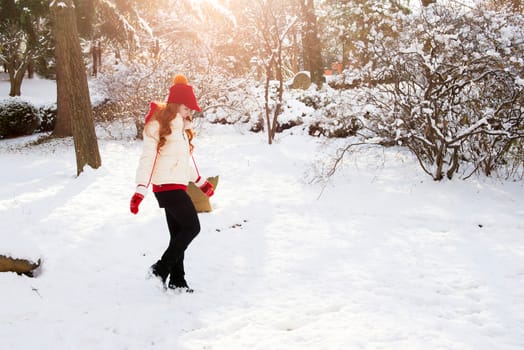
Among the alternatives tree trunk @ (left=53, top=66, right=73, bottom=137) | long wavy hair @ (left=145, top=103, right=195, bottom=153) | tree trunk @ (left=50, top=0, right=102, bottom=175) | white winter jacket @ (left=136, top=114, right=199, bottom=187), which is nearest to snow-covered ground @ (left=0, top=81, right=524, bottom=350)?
tree trunk @ (left=50, top=0, right=102, bottom=175)

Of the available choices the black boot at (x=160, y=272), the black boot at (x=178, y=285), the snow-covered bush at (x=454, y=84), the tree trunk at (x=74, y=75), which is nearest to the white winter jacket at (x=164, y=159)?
the black boot at (x=160, y=272)

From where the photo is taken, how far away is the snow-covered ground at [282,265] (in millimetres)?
3107

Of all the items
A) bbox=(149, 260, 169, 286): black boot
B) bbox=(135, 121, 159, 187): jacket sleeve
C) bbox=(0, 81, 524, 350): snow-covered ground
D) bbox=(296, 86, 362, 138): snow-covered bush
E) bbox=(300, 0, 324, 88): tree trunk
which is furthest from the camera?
bbox=(300, 0, 324, 88): tree trunk

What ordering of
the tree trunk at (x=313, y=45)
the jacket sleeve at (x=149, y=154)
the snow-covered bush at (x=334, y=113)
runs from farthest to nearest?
the tree trunk at (x=313, y=45) → the snow-covered bush at (x=334, y=113) → the jacket sleeve at (x=149, y=154)

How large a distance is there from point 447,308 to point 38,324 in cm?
306

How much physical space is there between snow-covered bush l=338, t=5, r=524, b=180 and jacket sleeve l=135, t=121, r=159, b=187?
403 centimetres

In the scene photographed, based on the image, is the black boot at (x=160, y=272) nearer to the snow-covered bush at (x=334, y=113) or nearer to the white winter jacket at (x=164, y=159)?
the white winter jacket at (x=164, y=159)

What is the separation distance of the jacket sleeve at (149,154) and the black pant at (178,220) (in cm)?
21

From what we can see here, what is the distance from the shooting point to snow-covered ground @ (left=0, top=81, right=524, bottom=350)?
3.11 metres

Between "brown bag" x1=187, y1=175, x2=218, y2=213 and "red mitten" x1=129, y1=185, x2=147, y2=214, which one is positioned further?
"brown bag" x1=187, y1=175, x2=218, y2=213

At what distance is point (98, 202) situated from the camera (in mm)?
6777

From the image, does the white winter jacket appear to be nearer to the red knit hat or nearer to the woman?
the woman

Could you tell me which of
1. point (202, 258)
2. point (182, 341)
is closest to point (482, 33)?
point (202, 258)

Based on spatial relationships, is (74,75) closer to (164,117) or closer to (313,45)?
(164,117)
